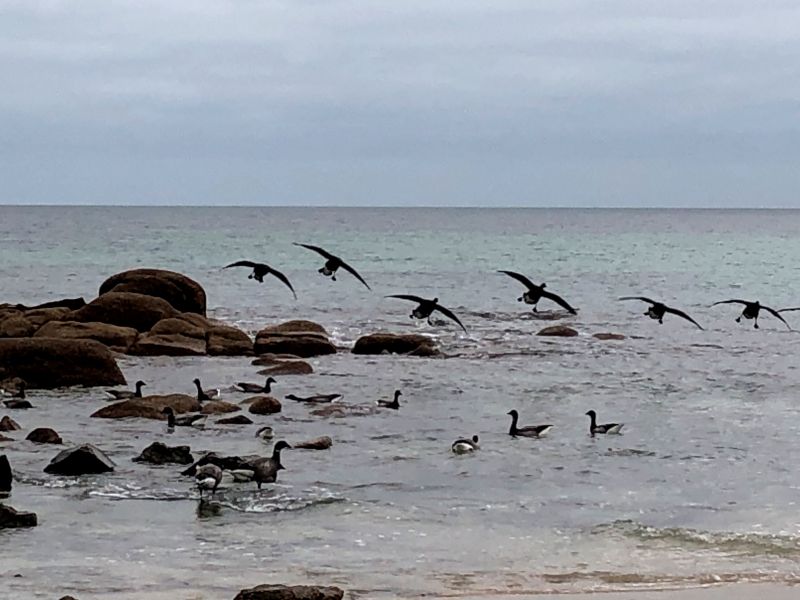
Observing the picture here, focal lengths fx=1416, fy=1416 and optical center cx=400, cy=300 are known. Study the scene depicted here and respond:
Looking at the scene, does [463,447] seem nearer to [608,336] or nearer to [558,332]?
[608,336]

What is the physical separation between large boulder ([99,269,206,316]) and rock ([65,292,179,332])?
1.22 metres

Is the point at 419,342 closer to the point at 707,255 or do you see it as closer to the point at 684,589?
the point at 684,589

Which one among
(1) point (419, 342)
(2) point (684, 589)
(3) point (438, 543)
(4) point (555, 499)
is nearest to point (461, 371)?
(1) point (419, 342)

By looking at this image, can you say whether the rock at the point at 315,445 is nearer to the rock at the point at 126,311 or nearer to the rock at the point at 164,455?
the rock at the point at 164,455

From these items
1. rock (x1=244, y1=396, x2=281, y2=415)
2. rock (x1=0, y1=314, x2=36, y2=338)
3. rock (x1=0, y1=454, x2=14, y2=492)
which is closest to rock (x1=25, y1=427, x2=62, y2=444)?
rock (x1=0, y1=454, x2=14, y2=492)

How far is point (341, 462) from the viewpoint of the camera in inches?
705

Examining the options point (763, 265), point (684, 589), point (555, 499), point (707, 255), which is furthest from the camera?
point (707, 255)

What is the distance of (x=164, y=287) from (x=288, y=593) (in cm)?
2406

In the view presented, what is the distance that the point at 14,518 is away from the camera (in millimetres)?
13516

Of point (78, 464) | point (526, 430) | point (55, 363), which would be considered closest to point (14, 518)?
point (78, 464)

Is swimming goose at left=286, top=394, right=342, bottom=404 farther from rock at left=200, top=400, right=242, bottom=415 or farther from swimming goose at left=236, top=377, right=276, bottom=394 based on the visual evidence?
rock at left=200, top=400, right=242, bottom=415

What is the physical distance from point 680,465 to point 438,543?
5.65 meters

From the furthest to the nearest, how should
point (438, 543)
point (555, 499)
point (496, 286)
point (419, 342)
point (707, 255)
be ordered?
point (707, 255) → point (496, 286) → point (419, 342) → point (555, 499) → point (438, 543)

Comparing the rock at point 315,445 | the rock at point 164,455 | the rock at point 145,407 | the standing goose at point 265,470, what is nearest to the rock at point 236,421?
the rock at point 145,407
